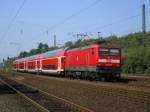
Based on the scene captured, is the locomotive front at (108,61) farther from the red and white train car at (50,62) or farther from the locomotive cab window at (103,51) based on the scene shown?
the red and white train car at (50,62)

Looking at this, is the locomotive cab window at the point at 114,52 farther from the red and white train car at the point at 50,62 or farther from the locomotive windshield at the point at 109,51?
the red and white train car at the point at 50,62

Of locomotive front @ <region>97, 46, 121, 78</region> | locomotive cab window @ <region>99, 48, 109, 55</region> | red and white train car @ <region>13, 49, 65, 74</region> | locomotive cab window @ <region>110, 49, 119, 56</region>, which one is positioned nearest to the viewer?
locomotive front @ <region>97, 46, 121, 78</region>

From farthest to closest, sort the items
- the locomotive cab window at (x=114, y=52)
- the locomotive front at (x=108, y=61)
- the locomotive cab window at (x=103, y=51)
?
the locomotive cab window at (x=114, y=52)
the locomotive cab window at (x=103, y=51)
the locomotive front at (x=108, y=61)

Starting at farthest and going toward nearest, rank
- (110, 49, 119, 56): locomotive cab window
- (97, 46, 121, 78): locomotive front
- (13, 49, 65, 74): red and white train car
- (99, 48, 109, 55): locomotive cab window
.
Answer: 1. (13, 49, 65, 74): red and white train car
2. (110, 49, 119, 56): locomotive cab window
3. (99, 48, 109, 55): locomotive cab window
4. (97, 46, 121, 78): locomotive front

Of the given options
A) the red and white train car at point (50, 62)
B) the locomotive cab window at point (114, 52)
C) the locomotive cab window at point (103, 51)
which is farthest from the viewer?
the red and white train car at point (50, 62)

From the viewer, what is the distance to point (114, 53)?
3012cm

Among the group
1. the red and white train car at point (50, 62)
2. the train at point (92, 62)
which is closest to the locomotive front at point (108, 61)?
the train at point (92, 62)

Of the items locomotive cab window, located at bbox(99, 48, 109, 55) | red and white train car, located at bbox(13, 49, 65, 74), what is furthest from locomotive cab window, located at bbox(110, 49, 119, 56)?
red and white train car, located at bbox(13, 49, 65, 74)

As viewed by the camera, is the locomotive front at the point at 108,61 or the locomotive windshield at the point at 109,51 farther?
the locomotive windshield at the point at 109,51

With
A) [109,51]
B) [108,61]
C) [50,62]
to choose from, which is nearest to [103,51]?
[109,51]

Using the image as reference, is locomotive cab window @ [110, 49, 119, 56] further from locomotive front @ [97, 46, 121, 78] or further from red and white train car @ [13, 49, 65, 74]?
red and white train car @ [13, 49, 65, 74]

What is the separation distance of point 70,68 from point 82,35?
42.8ft

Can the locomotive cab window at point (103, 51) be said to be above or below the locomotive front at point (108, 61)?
above

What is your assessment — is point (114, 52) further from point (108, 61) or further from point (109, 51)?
point (108, 61)
